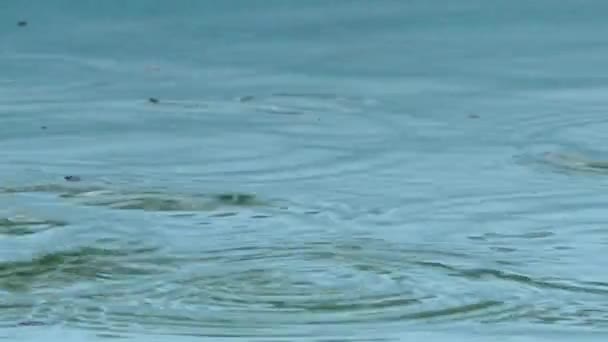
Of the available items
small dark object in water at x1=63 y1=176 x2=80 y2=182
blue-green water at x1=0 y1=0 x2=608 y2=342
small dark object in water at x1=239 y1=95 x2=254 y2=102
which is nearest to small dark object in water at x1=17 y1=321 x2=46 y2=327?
blue-green water at x1=0 y1=0 x2=608 y2=342

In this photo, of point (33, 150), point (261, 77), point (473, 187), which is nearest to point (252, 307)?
point (473, 187)

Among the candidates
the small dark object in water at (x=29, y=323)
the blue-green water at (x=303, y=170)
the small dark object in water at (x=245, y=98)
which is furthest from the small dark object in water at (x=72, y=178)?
the small dark object in water at (x=29, y=323)

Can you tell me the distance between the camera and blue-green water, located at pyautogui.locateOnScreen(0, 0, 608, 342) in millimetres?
2400

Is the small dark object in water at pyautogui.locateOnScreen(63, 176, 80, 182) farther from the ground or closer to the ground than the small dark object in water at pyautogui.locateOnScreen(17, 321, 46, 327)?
farther from the ground

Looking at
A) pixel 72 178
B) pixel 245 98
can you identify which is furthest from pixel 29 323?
Result: pixel 245 98

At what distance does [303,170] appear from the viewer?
3029 mm

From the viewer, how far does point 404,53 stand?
351cm

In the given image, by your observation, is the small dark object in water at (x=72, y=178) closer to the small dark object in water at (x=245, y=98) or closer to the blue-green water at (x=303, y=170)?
the blue-green water at (x=303, y=170)

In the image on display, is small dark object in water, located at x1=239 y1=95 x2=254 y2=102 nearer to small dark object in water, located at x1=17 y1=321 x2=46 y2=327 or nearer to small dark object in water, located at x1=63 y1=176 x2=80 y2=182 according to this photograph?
small dark object in water, located at x1=63 y1=176 x2=80 y2=182

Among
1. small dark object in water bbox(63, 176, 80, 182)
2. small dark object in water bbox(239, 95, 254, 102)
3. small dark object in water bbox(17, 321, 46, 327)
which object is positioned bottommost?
small dark object in water bbox(17, 321, 46, 327)

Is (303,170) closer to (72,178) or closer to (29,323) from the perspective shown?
(72,178)

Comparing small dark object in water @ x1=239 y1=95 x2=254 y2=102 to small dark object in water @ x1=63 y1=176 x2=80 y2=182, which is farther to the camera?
small dark object in water @ x1=239 y1=95 x2=254 y2=102

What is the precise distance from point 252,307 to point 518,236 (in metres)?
0.45

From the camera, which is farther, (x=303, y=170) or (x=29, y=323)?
(x=303, y=170)
